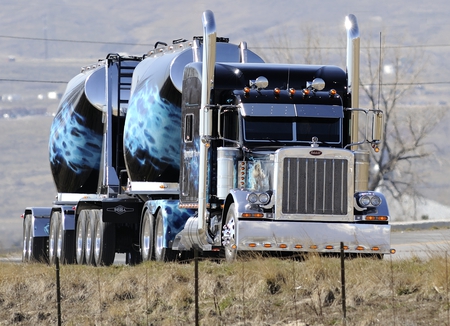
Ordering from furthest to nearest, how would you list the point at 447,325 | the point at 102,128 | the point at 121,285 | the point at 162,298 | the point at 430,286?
the point at 102,128
the point at 121,285
the point at 162,298
the point at 430,286
the point at 447,325

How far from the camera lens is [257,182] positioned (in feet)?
51.8

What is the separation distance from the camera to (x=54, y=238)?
24.2 meters

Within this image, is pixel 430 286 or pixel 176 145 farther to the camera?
pixel 176 145

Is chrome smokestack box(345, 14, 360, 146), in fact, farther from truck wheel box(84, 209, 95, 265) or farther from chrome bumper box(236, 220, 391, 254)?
truck wheel box(84, 209, 95, 265)

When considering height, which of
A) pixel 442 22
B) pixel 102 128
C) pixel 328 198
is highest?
pixel 442 22

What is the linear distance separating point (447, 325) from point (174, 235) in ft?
27.1

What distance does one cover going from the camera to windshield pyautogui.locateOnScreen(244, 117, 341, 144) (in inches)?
632

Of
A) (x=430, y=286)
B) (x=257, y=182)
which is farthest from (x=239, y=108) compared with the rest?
(x=430, y=286)

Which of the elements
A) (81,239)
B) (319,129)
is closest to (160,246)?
(319,129)

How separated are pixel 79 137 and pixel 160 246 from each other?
5314 millimetres

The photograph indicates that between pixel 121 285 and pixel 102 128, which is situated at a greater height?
pixel 102 128

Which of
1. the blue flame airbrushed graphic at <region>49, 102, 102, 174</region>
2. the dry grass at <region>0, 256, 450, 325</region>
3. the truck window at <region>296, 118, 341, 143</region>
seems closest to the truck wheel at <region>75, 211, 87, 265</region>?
the blue flame airbrushed graphic at <region>49, 102, 102, 174</region>

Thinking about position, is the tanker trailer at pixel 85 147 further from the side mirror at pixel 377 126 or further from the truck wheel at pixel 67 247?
the side mirror at pixel 377 126

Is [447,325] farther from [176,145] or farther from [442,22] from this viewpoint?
[442,22]
